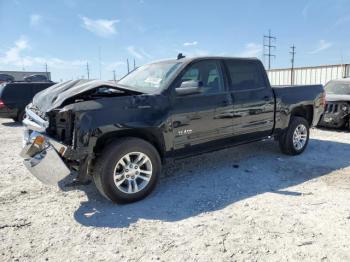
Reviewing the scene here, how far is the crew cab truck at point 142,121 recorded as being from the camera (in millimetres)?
3844

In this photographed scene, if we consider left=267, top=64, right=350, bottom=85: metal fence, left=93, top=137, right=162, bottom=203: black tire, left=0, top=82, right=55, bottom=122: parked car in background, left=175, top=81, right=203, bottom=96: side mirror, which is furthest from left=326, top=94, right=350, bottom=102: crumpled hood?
left=267, top=64, right=350, bottom=85: metal fence

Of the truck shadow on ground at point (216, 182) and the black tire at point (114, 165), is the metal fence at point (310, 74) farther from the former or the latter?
the black tire at point (114, 165)

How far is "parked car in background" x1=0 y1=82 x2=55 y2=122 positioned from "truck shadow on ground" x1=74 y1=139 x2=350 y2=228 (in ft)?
28.7

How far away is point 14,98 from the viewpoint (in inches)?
473

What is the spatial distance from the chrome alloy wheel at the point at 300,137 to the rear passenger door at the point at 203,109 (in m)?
1.90

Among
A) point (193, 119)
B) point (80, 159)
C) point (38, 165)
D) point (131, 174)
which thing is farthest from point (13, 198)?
point (193, 119)

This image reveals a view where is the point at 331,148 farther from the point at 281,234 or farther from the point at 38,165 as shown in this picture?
the point at 38,165

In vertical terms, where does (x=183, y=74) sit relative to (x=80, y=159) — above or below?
above

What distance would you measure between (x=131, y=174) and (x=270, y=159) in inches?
125

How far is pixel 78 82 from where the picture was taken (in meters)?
4.70

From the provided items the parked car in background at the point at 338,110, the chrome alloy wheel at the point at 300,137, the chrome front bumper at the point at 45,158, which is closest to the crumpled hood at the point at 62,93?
the chrome front bumper at the point at 45,158

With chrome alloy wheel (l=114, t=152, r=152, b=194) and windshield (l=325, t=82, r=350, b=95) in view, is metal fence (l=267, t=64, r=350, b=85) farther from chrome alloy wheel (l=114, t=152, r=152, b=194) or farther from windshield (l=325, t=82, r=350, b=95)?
chrome alloy wheel (l=114, t=152, r=152, b=194)

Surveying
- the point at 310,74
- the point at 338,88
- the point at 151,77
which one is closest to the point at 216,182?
the point at 151,77

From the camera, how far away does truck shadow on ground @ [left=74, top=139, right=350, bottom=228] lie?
3.87m
